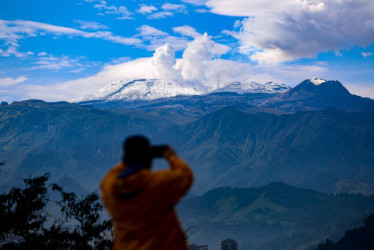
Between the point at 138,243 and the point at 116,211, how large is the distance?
582 millimetres

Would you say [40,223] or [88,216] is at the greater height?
[88,216]

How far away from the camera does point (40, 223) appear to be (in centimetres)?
2802

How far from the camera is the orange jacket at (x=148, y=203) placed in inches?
270

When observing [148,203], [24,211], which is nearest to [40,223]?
[24,211]

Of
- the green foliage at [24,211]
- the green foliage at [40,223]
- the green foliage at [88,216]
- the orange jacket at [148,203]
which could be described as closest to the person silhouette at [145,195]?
the orange jacket at [148,203]

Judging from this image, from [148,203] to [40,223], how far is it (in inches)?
911

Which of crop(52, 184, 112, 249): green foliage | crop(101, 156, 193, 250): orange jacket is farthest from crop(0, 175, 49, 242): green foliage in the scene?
crop(101, 156, 193, 250): orange jacket

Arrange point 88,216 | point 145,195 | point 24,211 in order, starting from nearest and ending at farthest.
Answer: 1. point 145,195
2. point 24,211
3. point 88,216

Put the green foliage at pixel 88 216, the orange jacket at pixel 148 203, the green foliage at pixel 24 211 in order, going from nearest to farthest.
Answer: the orange jacket at pixel 148 203 → the green foliage at pixel 24 211 → the green foliage at pixel 88 216

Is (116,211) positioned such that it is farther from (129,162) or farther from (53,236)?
→ (53,236)

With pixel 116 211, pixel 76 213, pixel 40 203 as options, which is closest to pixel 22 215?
pixel 40 203

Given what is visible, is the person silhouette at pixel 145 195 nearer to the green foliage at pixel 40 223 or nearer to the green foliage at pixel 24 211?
the green foliage at pixel 40 223

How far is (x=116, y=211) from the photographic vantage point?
710cm

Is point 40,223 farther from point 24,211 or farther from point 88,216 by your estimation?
point 88,216
